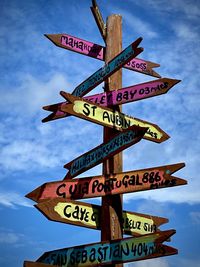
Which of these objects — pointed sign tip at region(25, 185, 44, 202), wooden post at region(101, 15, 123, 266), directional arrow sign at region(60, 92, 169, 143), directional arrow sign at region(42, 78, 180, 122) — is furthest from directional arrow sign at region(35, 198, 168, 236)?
directional arrow sign at region(42, 78, 180, 122)

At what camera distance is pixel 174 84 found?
4.18 metres

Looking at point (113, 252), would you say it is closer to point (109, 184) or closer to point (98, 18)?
point (109, 184)

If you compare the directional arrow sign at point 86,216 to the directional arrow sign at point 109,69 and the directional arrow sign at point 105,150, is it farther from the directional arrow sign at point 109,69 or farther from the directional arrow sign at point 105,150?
the directional arrow sign at point 109,69

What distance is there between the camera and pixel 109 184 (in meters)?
3.66

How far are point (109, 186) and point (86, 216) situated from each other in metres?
0.43

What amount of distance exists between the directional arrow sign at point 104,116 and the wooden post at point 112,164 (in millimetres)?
192

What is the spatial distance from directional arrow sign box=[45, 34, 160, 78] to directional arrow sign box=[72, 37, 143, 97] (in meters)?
0.83

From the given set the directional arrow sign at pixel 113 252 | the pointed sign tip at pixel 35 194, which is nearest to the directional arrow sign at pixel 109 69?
the pointed sign tip at pixel 35 194

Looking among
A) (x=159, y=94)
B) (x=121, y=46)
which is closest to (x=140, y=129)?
(x=159, y=94)

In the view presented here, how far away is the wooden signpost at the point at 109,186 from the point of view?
3.23 meters

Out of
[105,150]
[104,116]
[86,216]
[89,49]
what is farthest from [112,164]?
[89,49]

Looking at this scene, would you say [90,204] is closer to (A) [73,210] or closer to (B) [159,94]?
(A) [73,210]

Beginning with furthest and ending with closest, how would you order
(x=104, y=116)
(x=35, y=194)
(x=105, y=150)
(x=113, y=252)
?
(x=104, y=116) → (x=105, y=150) → (x=35, y=194) → (x=113, y=252)

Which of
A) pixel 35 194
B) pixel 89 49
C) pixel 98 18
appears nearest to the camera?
pixel 35 194
